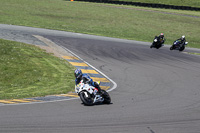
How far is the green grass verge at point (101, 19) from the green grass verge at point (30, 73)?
57.0 feet

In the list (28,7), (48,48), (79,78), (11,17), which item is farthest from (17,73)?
(28,7)

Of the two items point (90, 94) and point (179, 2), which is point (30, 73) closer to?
point (90, 94)

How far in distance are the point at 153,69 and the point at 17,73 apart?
9888mm

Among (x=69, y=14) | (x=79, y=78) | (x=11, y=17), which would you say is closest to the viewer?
(x=79, y=78)

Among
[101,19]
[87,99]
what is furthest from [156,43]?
[101,19]

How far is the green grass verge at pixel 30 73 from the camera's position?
15922 millimetres

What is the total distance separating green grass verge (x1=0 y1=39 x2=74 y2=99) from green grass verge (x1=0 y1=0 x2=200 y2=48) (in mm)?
17380

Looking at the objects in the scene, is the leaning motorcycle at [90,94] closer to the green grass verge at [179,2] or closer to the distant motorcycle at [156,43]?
the distant motorcycle at [156,43]

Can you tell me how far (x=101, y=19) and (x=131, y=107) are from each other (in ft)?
133

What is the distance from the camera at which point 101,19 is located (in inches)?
2057

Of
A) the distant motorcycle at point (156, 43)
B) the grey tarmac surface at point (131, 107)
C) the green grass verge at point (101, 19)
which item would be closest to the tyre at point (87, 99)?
the grey tarmac surface at point (131, 107)

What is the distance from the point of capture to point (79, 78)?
1388cm

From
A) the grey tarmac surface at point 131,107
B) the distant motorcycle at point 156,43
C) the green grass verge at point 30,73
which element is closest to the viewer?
the grey tarmac surface at point 131,107

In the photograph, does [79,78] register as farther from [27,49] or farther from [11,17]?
[11,17]
